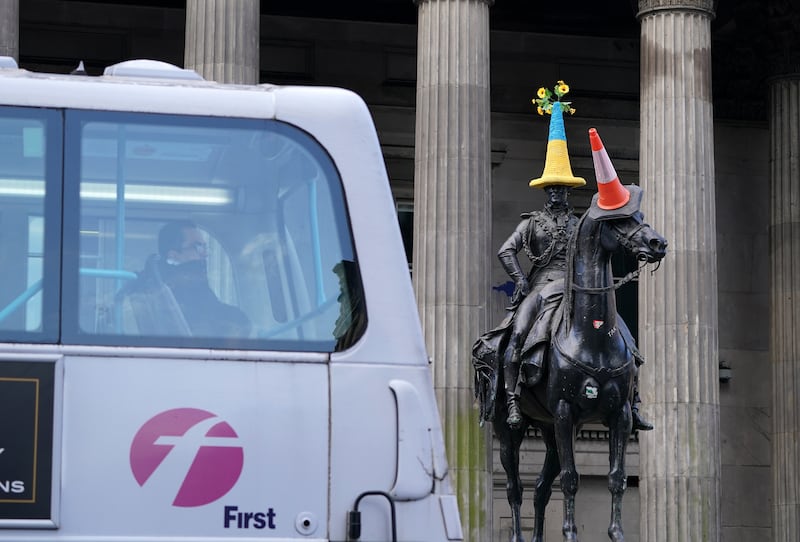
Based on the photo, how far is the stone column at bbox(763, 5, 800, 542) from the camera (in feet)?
118

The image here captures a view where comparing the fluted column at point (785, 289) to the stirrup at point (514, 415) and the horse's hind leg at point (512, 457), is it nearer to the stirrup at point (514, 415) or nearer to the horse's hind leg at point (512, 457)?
the horse's hind leg at point (512, 457)

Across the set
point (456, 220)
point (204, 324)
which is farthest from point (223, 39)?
point (204, 324)

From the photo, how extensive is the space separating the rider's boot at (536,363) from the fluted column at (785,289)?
16473mm

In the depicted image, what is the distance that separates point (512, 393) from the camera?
67.9ft

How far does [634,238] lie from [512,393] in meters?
2.84

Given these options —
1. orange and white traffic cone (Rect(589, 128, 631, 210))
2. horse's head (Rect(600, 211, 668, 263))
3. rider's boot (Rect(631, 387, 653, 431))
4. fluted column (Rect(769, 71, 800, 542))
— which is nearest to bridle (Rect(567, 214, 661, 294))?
horse's head (Rect(600, 211, 668, 263))

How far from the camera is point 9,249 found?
9688 mm

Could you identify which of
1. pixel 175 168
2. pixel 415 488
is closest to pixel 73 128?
pixel 175 168

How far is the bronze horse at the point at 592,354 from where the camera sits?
62.2 feet

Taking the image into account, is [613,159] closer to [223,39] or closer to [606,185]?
[223,39]

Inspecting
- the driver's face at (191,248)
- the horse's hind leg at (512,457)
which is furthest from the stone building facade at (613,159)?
the driver's face at (191,248)

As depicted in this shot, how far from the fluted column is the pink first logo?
27.5 meters

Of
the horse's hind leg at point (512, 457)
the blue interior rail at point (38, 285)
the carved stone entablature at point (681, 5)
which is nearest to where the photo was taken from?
the blue interior rail at point (38, 285)

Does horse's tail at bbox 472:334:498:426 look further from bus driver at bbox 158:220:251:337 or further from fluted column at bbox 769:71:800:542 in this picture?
fluted column at bbox 769:71:800:542
